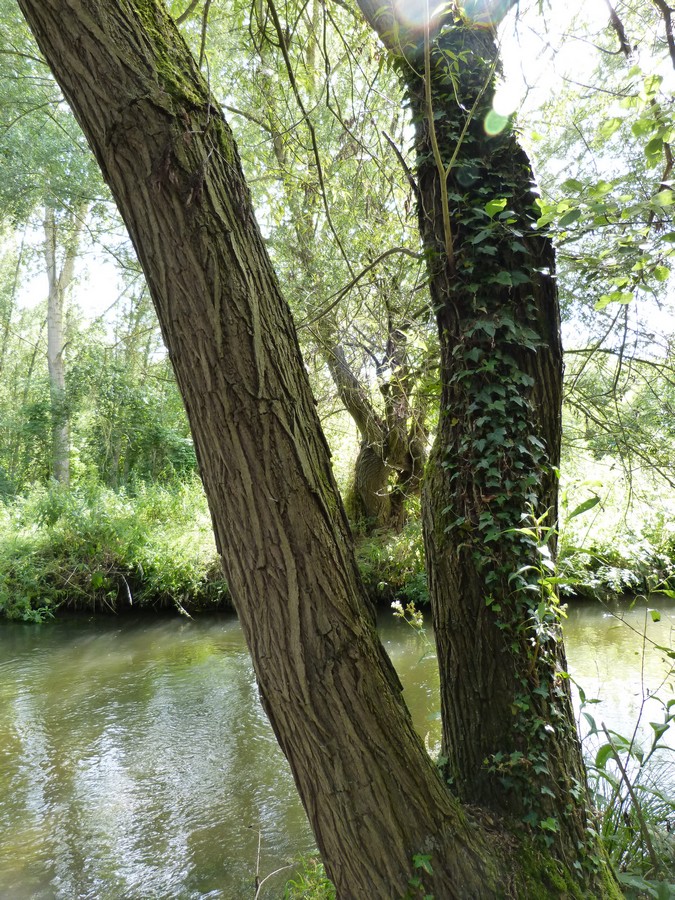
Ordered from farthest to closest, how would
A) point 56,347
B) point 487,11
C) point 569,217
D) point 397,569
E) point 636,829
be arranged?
1. point 56,347
2. point 397,569
3. point 636,829
4. point 487,11
5. point 569,217

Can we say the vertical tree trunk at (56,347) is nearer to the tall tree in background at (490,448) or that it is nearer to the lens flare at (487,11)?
the tall tree in background at (490,448)

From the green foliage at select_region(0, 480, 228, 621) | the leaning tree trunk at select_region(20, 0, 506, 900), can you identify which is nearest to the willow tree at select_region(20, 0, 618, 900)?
the leaning tree trunk at select_region(20, 0, 506, 900)

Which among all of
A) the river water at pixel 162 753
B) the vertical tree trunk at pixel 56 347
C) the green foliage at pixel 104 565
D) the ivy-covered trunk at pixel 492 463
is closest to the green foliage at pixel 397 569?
the river water at pixel 162 753

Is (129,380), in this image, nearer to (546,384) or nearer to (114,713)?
(114,713)

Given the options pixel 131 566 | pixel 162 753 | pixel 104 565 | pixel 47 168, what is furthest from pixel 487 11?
pixel 47 168

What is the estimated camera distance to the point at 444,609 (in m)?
2.00

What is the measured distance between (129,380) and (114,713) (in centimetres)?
832

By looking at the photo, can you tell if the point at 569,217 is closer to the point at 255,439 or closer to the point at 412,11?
the point at 255,439

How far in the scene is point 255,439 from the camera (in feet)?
4.57

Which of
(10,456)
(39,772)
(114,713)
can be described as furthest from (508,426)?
(10,456)

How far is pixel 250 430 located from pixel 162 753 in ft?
14.4

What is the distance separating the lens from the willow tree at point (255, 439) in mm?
1384

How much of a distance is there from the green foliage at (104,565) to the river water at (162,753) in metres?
0.97

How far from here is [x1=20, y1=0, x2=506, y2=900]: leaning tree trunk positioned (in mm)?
1383
